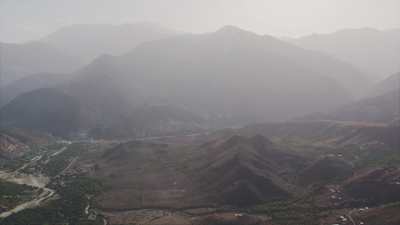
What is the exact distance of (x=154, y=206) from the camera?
174250 millimetres

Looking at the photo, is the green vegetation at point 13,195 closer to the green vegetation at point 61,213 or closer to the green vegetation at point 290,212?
the green vegetation at point 61,213

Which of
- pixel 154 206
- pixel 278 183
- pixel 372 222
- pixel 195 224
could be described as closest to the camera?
pixel 372 222

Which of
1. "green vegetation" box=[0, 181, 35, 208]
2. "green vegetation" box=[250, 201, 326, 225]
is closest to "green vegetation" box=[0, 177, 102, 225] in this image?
"green vegetation" box=[0, 181, 35, 208]

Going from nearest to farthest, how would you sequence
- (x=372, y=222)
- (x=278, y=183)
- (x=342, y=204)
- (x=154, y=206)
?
(x=372, y=222)
(x=342, y=204)
(x=154, y=206)
(x=278, y=183)

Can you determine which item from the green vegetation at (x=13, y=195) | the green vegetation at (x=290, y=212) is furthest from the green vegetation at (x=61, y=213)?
the green vegetation at (x=290, y=212)

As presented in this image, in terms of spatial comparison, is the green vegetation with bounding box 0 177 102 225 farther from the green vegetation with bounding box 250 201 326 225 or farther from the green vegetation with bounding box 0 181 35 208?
the green vegetation with bounding box 250 201 326 225

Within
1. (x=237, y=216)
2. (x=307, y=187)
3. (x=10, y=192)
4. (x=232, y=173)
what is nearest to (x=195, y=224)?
(x=237, y=216)

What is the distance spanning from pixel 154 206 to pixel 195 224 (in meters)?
28.3

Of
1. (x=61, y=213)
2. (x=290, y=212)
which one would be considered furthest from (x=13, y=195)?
(x=290, y=212)

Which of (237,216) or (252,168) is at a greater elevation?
(252,168)

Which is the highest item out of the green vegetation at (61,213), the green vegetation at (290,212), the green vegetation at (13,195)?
the green vegetation at (13,195)

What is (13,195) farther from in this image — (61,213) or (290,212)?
(290,212)

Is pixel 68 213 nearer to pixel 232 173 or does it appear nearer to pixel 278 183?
pixel 232 173

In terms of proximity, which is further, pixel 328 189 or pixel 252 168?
pixel 252 168
